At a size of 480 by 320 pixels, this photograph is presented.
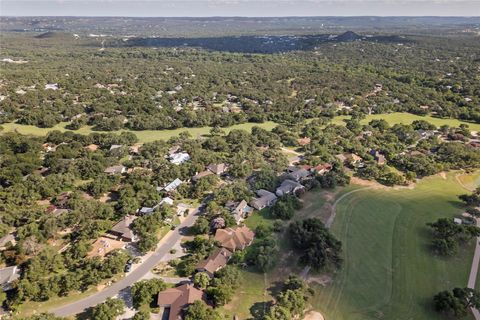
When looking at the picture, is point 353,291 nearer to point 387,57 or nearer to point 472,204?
point 472,204

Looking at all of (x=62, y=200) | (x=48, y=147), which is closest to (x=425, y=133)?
(x=62, y=200)

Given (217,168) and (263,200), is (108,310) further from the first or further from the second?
(217,168)

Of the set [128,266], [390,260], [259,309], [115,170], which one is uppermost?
[115,170]

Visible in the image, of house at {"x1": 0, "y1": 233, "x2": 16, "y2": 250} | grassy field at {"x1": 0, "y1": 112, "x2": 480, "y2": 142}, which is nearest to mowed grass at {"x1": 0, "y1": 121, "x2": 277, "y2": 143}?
grassy field at {"x1": 0, "y1": 112, "x2": 480, "y2": 142}

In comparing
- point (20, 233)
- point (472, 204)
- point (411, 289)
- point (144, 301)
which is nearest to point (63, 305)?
point (144, 301)

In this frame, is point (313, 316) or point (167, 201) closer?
point (313, 316)

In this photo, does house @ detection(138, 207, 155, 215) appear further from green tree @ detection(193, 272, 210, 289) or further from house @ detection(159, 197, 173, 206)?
green tree @ detection(193, 272, 210, 289)
